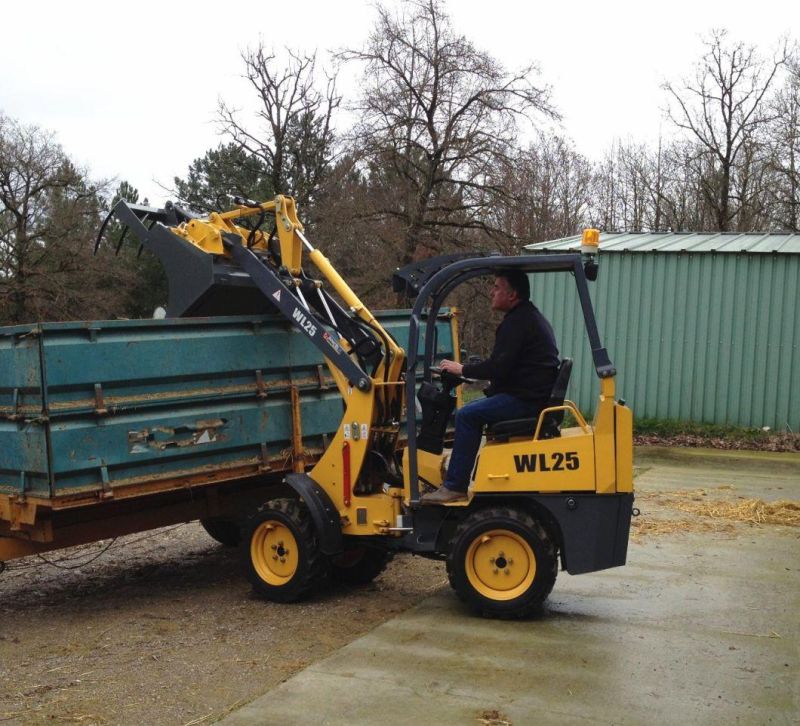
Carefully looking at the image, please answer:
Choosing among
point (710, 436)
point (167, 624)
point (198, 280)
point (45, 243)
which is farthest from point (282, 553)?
point (45, 243)

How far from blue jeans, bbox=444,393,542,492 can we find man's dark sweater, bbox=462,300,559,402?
69 millimetres

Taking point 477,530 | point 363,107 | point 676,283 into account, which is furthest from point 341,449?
point 363,107

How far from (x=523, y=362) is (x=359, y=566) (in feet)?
7.14

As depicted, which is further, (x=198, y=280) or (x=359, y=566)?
(x=198, y=280)

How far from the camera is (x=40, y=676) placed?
5285 mm

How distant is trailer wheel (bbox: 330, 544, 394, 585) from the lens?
710 cm

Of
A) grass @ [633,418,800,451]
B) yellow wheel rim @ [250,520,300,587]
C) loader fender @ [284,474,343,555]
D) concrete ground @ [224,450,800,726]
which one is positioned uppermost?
loader fender @ [284,474,343,555]

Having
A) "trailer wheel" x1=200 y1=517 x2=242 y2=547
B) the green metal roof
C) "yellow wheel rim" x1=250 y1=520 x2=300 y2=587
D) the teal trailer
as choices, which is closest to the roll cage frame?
"yellow wheel rim" x1=250 y1=520 x2=300 y2=587

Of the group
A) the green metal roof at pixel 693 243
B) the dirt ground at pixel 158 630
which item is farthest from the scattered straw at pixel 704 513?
the green metal roof at pixel 693 243

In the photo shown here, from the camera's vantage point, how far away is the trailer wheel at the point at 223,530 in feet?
28.3

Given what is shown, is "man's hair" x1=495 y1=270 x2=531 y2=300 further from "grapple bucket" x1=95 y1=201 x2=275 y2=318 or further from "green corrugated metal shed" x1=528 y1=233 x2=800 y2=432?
"green corrugated metal shed" x1=528 y1=233 x2=800 y2=432

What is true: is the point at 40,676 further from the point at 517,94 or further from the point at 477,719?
the point at 517,94

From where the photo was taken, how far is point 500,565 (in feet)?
20.0

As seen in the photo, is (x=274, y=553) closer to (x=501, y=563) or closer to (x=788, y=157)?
(x=501, y=563)
